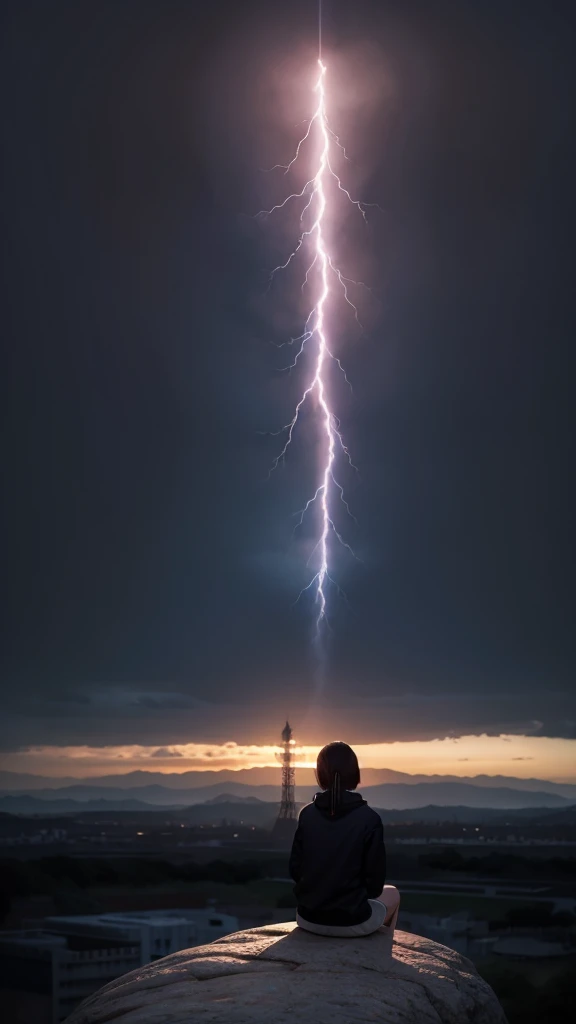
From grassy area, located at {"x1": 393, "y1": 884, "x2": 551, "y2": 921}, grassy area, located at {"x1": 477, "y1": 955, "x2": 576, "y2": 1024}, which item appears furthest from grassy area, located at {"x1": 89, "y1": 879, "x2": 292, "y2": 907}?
grassy area, located at {"x1": 477, "y1": 955, "x2": 576, "y2": 1024}

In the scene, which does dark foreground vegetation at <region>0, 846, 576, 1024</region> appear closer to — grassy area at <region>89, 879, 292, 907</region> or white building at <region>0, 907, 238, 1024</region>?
grassy area at <region>89, 879, 292, 907</region>

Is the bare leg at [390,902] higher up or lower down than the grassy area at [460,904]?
higher up

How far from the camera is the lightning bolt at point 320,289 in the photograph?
598 inches

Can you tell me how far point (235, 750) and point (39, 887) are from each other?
14.1 feet

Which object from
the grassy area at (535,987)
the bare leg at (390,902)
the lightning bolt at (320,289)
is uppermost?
the lightning bolt at (320,289)

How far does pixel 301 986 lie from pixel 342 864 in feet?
2.79

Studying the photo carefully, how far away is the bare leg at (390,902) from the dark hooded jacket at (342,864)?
16cm

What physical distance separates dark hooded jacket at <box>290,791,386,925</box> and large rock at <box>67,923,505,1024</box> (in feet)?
0.38

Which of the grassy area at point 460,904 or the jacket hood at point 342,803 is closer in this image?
the jacket hood at point 342,803

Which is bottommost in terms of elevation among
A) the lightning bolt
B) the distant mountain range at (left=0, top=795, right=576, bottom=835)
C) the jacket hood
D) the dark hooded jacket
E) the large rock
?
the large rock

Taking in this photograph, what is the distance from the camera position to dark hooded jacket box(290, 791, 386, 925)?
4.11 meters

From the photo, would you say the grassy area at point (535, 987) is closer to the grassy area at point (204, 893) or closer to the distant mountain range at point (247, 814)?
the distant mountain range at point (247, 814)

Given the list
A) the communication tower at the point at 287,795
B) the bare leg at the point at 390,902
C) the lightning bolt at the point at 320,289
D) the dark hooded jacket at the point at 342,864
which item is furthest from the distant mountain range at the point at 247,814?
the dark hooded jacket at the point at 342,864

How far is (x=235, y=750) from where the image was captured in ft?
61.7
